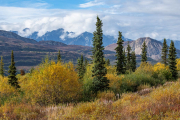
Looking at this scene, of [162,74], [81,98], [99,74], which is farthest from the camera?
[162,74]

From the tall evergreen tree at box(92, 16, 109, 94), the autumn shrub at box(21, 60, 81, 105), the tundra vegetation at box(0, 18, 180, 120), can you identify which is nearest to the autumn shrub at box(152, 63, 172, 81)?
the tundra vegetation at box(0, 18, 180, 120)

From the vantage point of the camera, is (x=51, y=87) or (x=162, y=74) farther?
(x=162, y=74)

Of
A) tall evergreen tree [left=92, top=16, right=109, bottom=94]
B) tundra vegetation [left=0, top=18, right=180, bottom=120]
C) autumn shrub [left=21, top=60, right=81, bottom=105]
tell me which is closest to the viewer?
tundra vegetation [left=0, top=18, right=180, bottom=120]

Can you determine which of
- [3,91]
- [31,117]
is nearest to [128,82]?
[31,117]

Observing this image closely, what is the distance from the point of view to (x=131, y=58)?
199 feet

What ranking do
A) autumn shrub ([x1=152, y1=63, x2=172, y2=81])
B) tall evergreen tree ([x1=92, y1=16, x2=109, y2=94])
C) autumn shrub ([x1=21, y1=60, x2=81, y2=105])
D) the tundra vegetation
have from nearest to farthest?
the tundra vegetation, autumn shrub ([x1=21, y1=60, x2=81, y2=105]), tall evergreen tree ([x1=92, y1=16, x2=109, y2=94]), autumn shrub ([x1=152, y1=63, x2=172, y2=81])

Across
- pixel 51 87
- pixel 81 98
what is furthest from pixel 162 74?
pixel 51 87

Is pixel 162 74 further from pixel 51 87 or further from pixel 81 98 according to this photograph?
pixel 51 87

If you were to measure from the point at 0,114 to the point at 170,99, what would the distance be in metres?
8.82

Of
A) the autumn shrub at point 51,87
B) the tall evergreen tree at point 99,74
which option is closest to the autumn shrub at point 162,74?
the tall evergreen tree at point 99,74

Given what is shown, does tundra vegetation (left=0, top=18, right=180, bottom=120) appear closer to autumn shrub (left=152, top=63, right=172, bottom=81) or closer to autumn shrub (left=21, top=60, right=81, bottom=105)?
autumn shrub (left=21, top=60, right=81, bottom=105)

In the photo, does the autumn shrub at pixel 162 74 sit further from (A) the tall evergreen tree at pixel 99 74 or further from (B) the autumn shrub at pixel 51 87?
(B) the autumn shrub at pixel 51 87

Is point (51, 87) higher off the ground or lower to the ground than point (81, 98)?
higher

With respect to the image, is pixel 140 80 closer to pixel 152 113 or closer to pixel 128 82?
pixel 128 82
